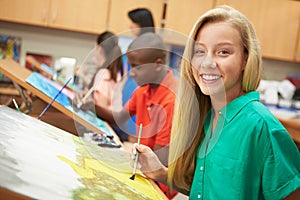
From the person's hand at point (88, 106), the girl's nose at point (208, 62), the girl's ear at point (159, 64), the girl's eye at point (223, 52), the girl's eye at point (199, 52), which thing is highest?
the girl's eye at point (223, 52)

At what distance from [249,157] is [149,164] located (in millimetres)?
270

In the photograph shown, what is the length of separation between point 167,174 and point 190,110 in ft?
0.69

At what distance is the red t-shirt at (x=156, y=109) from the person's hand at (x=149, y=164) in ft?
0.21

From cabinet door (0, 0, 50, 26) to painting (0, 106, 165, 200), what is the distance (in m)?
2.82

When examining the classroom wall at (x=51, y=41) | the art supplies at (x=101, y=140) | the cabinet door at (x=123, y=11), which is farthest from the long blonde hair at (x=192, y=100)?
the classroom wall at (x=51, y=41)

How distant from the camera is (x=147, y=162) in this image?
3.60 feet

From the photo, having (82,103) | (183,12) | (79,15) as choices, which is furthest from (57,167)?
(183,12)

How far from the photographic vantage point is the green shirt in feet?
3.13

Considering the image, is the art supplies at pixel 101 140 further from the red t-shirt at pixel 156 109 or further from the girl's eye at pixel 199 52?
the girl's eye at pixel 199 52

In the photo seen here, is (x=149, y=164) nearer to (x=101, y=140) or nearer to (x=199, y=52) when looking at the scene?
(x=199, y=52)

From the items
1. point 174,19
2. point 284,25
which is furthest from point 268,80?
point 174,19

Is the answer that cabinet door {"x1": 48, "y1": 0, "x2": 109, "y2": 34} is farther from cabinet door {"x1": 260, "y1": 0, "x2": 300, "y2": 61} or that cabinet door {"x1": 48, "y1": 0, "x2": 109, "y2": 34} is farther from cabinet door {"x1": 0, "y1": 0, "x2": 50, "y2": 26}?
cabinet door {"x1": 260, "y1": 0, "x2": 300, "y2": 61}

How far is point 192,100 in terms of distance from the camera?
1172 mm

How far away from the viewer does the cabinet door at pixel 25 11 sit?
3819 millimetres
